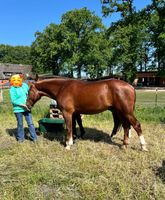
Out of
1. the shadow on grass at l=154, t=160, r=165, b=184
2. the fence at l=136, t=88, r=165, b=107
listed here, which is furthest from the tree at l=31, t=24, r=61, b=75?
the shadow on grass at l=154, t=160, r=165, b=184

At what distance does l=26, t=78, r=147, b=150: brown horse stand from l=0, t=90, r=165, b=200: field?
22.3 inches

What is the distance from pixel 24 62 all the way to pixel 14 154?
103 m

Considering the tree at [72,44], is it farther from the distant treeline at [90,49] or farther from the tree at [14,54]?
the tree at [14,54]

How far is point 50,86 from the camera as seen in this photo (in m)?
7.19

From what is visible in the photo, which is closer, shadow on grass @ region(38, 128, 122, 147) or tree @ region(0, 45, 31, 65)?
shadow on grass @ region(38, 128, 122, 147)

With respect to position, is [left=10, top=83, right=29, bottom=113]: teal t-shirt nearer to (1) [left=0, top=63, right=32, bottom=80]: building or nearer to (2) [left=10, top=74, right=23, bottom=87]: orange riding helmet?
(2) [left=10, top=74, right=23, bottom=87]: orange riding helmet

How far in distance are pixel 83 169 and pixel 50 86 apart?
2596 millimetres

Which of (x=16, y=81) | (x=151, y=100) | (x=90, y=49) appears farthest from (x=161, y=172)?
(x=90, y=49)

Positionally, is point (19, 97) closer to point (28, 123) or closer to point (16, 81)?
point (16, 81)

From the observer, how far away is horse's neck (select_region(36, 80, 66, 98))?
716cm

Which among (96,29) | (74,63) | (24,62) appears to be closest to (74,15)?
(96,29)

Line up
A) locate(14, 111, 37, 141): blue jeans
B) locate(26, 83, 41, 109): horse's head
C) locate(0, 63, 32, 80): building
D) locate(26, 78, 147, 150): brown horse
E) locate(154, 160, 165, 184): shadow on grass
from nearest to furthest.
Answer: locate(154, 160, 165, 184): shadow on grass, locate(26, 78, 147, 150): brown horse, locate(26, 83, 41, 109): horse's head, locate(14, 111, 37, 141): blue jeans, locate(0, 63, 32, 80): building

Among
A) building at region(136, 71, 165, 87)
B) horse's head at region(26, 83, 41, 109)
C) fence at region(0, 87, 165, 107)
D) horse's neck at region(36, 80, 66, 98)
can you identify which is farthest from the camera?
building at region(136, 71, 165, 87)

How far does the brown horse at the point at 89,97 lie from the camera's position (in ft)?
21.5
